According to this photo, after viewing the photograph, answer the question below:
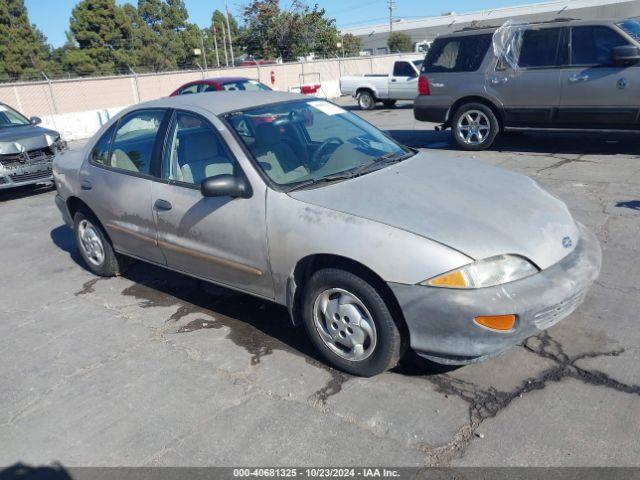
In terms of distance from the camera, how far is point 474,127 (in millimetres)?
9594

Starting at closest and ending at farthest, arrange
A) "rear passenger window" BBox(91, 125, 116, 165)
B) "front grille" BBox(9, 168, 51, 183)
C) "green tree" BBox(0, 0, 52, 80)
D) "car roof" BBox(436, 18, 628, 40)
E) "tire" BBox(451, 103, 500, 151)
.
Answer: "rear passenger window" BBox(91, 125, 116, 165) → "car roof" BBox(436, 18, 628, 40) → "front grille" BBox(9, 168, 51, 183) → "tire" BBox(451, 103, 500, 151) → "green tree" BBox(0, 0, 52, 80)

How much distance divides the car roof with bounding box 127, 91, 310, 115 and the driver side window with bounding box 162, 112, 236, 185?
0.14 m

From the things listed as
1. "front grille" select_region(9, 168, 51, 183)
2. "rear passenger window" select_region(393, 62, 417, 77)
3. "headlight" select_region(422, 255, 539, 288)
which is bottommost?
"front grille" select_region(9, 168, 51, 183)

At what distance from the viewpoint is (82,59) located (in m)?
41.2

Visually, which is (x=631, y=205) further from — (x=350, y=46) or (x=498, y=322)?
(x=350, y=46)

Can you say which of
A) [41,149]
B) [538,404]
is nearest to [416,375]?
[538,404]

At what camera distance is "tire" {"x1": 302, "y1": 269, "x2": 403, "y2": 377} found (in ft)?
10.3

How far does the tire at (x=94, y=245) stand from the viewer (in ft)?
17.2

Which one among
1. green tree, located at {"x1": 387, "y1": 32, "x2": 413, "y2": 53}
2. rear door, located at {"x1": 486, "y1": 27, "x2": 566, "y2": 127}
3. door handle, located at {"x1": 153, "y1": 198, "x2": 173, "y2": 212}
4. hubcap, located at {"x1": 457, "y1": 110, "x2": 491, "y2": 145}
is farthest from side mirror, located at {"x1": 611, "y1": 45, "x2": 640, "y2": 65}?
green tree, located at {"x1": 387, "y1": 32, "x2": 413, "y2": 53}

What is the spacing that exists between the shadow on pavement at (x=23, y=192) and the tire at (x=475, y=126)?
7.45 meters

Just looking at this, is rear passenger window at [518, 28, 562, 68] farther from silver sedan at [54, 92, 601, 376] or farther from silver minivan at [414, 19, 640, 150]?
silver sedan at [54, 92, 601, 376]

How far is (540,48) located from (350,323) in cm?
719

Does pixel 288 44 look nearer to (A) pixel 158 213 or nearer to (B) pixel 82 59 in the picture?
(B) pixel 82 59

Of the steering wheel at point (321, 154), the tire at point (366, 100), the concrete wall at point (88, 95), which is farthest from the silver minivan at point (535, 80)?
the concrete wall at point (88, 95)
